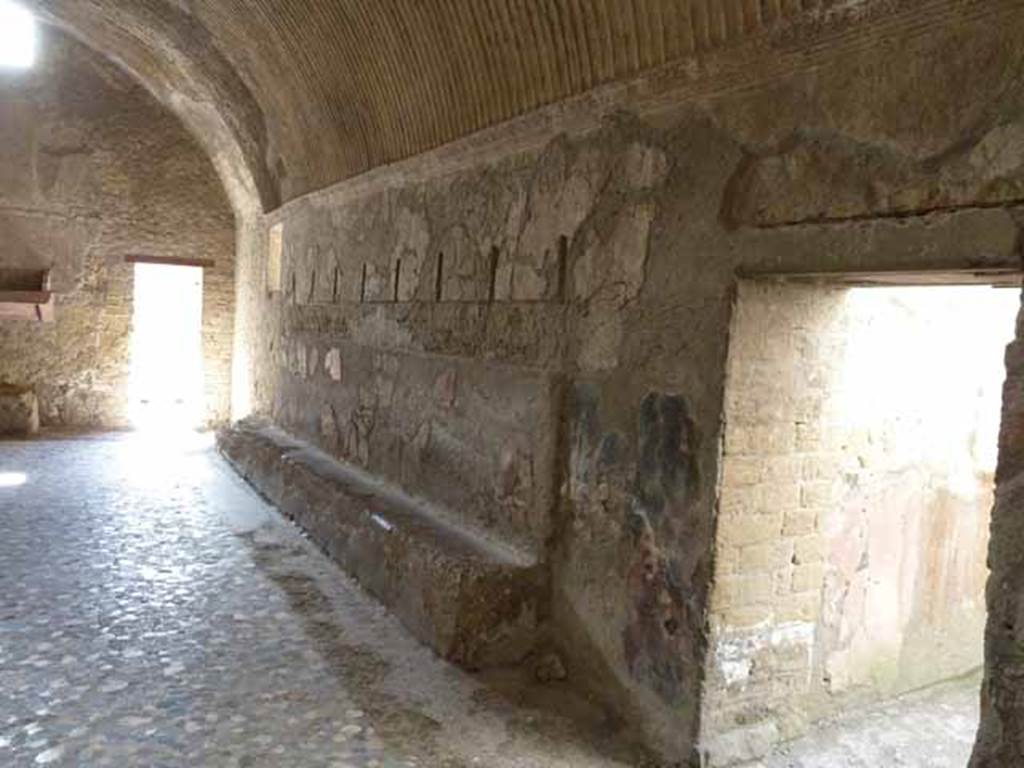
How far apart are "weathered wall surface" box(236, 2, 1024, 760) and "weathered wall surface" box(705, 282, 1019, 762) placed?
15 centimetres

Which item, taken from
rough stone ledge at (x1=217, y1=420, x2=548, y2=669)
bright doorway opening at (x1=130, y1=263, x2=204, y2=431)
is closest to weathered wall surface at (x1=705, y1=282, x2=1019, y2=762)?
rough stone ledge at (x1=217, y1=420, x2=548, y2=669)

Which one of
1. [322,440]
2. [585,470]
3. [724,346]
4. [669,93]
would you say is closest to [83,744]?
[585,470]

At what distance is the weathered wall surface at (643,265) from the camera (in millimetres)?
2455

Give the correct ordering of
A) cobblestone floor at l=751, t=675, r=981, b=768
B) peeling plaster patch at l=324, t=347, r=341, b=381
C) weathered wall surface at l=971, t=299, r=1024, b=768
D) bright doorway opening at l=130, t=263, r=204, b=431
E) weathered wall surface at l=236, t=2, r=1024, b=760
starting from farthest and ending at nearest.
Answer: bright doorway opening at l=130, t=263, r=204, b=431, peeling plaster patch at l=324, t=347, r=341, b=381, cobblestone floor at l=751, t=675, r=981, b=768, weathered wall surface at l=236, t=2, r=1024, b=760, weathered wall surface at l=971, t=299, r=1024, b=768

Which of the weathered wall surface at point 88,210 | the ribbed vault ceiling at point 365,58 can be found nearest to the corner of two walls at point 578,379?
the ribbed vault ceiling at point 365,58

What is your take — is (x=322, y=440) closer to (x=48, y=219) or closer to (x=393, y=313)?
(x=393, y=313)

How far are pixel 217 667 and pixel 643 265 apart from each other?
252cm

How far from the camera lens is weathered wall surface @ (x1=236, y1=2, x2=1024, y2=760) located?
8.05 feet

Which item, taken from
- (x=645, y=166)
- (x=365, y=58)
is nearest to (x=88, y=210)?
(x=365, y=58)

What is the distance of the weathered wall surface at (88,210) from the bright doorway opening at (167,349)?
0.26 meters

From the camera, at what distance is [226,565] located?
536 centimetres

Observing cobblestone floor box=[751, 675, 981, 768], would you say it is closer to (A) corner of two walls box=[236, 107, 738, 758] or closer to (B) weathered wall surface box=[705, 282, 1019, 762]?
(B) weathered wall surface box=[705, 282, 1019, 762]

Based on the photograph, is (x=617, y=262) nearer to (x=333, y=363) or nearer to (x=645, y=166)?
(x=645, y=166)

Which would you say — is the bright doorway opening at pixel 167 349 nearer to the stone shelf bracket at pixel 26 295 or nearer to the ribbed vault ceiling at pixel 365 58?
the stone shelf bracket at pixel 26 295
